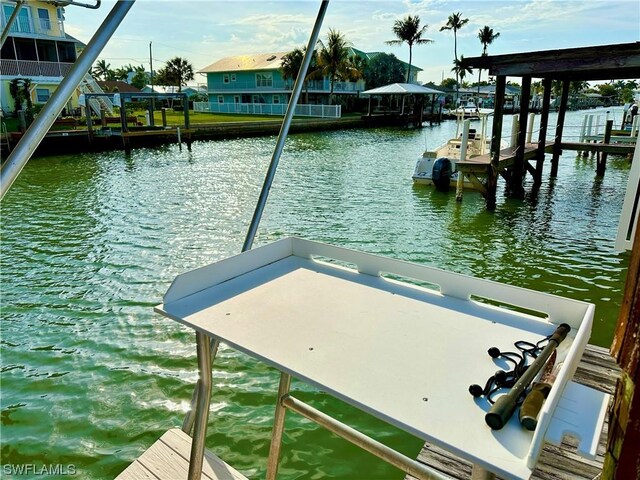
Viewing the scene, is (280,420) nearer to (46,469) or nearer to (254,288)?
(254,288)

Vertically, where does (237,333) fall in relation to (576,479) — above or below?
above

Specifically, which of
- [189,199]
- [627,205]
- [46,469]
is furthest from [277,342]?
[189,199]

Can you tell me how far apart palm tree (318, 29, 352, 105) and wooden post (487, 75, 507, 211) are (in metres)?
35.0

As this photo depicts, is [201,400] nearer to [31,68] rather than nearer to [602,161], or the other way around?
[602,161]

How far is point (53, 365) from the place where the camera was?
493 cm

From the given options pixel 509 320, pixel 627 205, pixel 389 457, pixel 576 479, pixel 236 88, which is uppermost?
pixel 236 88

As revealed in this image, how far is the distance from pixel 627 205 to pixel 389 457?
1.52 metres

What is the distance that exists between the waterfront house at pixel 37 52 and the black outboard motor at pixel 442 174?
81.7 ft


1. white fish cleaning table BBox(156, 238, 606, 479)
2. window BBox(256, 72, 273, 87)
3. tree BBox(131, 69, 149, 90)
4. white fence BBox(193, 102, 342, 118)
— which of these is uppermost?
tree BBox(131, 69, 149, 90)

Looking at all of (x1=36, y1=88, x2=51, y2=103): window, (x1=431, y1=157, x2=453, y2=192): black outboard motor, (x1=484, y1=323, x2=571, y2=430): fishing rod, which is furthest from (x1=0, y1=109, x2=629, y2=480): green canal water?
(x1=36, y1=88, x2=51, y2=103): window

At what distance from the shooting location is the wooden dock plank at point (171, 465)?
2730 mm

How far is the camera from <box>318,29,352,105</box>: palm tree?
4288cm

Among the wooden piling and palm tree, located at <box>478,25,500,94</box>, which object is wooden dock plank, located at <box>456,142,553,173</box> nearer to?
the wooden piling

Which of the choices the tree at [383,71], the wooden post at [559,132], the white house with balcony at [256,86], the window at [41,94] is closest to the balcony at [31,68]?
the window at [41,94]
